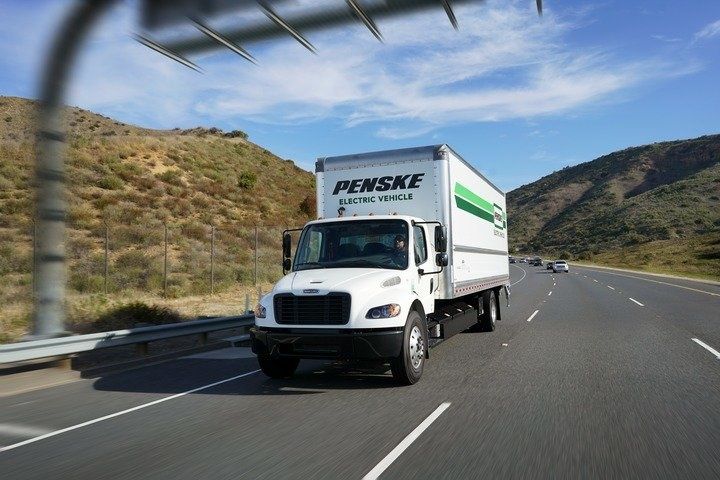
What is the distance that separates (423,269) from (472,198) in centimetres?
365

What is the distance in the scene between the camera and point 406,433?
576cm

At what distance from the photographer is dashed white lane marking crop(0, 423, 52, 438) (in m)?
6.04

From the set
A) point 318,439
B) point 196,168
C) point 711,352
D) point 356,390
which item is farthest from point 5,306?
point 196,168

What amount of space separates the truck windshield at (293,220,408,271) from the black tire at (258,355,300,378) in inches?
56.2

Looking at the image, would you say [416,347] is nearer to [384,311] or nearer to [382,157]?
[384,311]

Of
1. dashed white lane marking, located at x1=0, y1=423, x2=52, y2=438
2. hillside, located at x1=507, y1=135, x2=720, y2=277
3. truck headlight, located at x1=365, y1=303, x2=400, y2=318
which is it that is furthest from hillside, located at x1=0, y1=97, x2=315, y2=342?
hillside, located at x1=507, y1=135, x2=720, y2=277

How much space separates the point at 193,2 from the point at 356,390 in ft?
16.6

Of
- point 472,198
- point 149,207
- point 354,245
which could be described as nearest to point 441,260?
point 354,245

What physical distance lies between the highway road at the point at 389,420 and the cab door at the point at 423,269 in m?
1.14

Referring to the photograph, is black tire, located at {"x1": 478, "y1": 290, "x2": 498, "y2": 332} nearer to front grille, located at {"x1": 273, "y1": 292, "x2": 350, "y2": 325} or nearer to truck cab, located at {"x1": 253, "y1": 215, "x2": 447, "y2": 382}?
truck cab, located at {"x1": 253, "y1": 215, "x2": 447, "y2": 382}

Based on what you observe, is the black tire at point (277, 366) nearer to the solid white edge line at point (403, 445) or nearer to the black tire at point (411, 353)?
the black tire at point (411, 353)

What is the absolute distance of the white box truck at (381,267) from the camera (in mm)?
7728

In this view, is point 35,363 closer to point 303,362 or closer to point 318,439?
point 303,362

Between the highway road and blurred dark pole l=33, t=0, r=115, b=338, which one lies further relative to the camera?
blurred dark pole l=33, t=0, r=115, b=338
